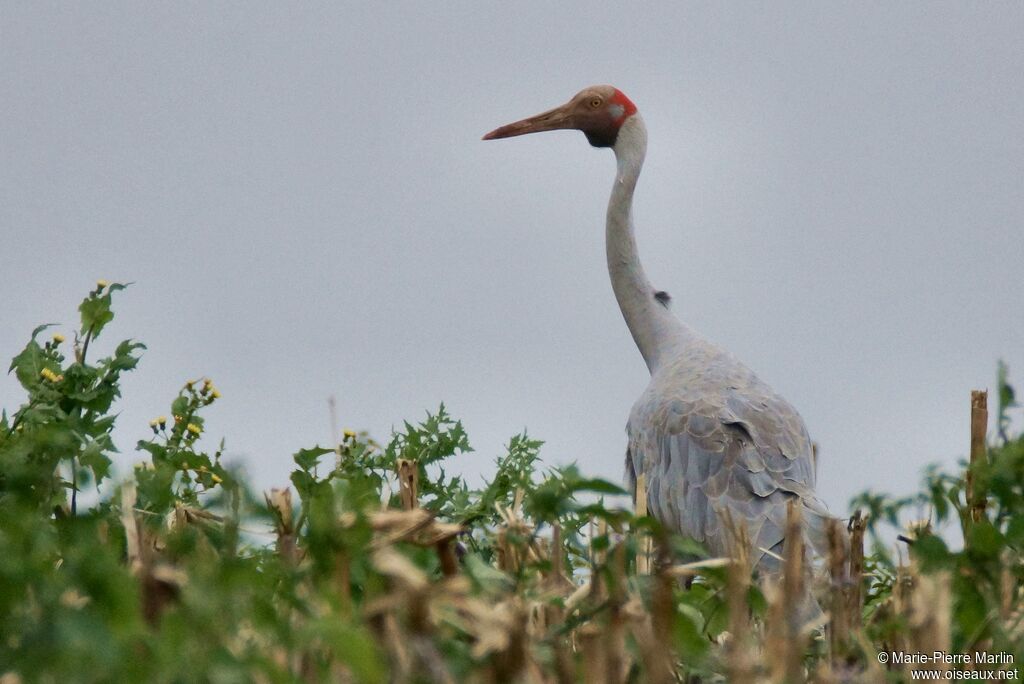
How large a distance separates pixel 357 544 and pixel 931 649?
2.96 ft

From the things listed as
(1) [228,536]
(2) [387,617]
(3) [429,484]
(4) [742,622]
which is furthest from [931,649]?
(3) [429,484]

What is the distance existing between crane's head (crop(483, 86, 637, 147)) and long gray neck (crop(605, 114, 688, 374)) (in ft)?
0.48

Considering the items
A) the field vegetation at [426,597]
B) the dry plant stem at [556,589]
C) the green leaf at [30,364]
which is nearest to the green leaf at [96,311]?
the green leaf at [30,364]

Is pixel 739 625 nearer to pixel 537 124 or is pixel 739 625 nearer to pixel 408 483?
pixel 408 483

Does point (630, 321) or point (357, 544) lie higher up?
point (630, 321)

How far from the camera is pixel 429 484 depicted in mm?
4656

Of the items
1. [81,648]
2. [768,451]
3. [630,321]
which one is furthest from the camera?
[630,321]

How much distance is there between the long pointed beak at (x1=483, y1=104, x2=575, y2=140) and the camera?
832cm

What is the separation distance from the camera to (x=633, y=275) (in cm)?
756

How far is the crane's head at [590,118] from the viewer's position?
8.15 metres

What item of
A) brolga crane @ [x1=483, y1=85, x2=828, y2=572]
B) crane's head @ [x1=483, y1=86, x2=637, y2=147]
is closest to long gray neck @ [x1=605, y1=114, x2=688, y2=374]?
brolga crane @ [x1=483, y1=85, x2=828, y2=572]

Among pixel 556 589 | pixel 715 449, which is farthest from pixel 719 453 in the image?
Answer: pixel 556 589

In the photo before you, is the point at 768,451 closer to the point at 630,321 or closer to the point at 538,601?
the point at 630,321

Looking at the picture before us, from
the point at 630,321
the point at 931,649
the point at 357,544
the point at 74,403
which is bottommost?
the point at 931,649
